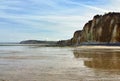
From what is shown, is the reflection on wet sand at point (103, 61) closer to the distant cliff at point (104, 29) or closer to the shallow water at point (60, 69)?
the shallow water at point (60, 69)

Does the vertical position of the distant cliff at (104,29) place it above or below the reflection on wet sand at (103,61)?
above

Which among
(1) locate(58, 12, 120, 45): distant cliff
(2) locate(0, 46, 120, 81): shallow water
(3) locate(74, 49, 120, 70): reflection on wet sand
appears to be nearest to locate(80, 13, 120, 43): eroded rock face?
(1) locate(58, 12, 120, 45): distant cliff

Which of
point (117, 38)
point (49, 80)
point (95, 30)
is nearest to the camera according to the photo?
point (49, 80)

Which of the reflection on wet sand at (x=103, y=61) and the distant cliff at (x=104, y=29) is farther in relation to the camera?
the distant cliff at (x=104, y=29)

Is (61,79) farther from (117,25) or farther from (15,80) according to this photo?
(117,25)

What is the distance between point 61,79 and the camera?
14.6 meters

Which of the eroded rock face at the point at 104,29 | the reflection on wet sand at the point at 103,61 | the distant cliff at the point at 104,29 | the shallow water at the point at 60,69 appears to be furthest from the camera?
the distant cliff at the point at 104,29

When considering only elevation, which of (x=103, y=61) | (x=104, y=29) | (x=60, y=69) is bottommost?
(x=103, y=61)

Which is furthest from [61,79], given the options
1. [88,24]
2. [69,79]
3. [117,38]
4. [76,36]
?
[76,36]

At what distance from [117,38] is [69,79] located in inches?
2804

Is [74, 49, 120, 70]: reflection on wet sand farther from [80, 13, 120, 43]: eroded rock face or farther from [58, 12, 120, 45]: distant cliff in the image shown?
[80, 13, 120, 43]: eroded rock face

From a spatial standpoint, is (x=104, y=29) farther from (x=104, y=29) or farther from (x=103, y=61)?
(x=103, y=61)

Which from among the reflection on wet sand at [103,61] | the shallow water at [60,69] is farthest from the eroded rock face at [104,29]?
the shallow water at [60,69]

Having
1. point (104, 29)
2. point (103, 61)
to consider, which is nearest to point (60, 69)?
point (103, 61)
